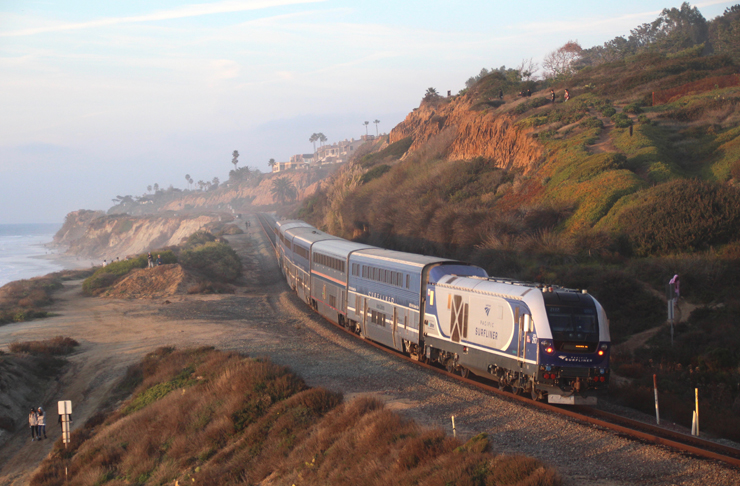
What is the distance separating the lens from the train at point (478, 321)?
12750mm

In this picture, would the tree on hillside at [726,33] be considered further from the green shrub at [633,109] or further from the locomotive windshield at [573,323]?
the locomotive windshield at [573,323]

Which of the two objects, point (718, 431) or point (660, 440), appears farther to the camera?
point (718, 431)

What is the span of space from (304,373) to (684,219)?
17.7 meters

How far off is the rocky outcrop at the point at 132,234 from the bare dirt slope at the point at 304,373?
78.6 m

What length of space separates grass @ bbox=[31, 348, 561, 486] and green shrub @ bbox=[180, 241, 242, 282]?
2585 centimetres

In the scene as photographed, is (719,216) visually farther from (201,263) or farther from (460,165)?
(201,263)

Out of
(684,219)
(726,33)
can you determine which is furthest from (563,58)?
(684,219)

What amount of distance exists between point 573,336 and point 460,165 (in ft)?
115

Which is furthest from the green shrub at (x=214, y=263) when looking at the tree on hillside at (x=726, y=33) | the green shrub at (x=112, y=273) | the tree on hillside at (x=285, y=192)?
the tree on hillside at (x=285, y=192)

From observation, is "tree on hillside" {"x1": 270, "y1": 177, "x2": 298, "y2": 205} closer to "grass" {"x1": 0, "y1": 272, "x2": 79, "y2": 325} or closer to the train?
"grass" {"x1": 0, "y1": 272, "x2": 79, "y2": 325}

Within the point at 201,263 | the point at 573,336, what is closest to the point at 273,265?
the point at 201,263

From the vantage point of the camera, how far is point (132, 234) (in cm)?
13438

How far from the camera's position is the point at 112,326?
31.7 meters

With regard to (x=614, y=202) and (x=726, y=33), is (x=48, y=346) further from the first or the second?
(x=726, y=33)
